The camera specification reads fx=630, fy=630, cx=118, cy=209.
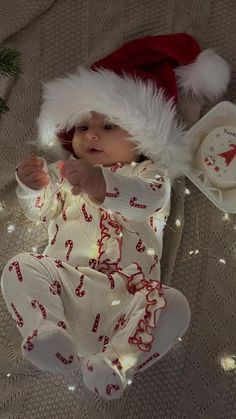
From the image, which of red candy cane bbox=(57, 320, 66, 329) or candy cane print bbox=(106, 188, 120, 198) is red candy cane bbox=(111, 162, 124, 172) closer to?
candy cane print bbox=(106, 188, 120, 198)

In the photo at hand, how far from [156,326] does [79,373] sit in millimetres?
312

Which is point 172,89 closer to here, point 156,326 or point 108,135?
point 108,135

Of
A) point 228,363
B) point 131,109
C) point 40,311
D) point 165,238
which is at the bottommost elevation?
point 228,363

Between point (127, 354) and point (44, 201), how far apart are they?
0.45 m

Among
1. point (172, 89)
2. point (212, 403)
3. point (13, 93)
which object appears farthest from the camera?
point (13, 93)

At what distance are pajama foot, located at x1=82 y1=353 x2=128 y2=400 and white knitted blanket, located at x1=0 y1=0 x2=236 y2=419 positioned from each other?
24 centimetres

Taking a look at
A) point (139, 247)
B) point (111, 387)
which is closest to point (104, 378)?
point (111, 387)

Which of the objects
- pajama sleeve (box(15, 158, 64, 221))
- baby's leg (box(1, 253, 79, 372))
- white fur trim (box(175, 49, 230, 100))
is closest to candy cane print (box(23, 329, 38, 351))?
baby's leg (box(1, 253, 79, 372))

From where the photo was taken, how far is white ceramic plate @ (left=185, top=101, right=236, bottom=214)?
159 cm

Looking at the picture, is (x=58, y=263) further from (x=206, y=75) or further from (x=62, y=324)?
(x=206, y=75)

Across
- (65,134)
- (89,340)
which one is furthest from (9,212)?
(89,340)

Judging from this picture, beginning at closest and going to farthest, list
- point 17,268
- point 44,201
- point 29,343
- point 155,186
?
point 29,343
point 17,268
point 155,186
point 44,201

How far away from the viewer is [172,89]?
1.58 meters

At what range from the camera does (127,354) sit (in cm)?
125
